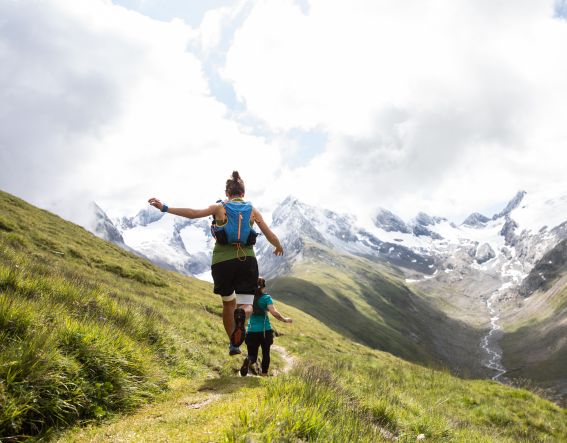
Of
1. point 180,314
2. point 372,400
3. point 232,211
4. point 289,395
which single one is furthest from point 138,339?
point 180,314

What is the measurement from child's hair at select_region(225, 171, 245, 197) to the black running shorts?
1.69m

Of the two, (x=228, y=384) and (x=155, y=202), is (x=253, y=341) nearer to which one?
(x=228, y=384)

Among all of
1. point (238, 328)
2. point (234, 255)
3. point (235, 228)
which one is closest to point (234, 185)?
point (235, 228)

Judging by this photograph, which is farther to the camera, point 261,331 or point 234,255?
point 261,331

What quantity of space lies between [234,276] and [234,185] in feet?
7.37

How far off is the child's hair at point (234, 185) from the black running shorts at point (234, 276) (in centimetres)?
169

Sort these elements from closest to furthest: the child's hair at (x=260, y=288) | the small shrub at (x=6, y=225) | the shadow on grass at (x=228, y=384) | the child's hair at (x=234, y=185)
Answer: the shadow on grass at (x=228, y=384)
the child's hair at (x=234, y=185)
the child's hair at (x=260, y=288)
the small shrub at (x=6, y=225)

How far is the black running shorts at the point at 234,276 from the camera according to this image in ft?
27.9

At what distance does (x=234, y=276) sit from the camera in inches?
338

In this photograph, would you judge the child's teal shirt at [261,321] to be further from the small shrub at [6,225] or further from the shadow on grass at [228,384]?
the small shrub at [6,225]

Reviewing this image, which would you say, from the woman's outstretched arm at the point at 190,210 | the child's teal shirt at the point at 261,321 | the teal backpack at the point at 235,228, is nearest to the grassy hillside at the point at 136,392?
the child's teal shirt at the point at 261,321

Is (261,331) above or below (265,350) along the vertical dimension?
above

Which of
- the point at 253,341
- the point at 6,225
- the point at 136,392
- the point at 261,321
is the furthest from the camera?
the point at 6,225

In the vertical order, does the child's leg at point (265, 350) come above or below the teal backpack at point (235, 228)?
below
